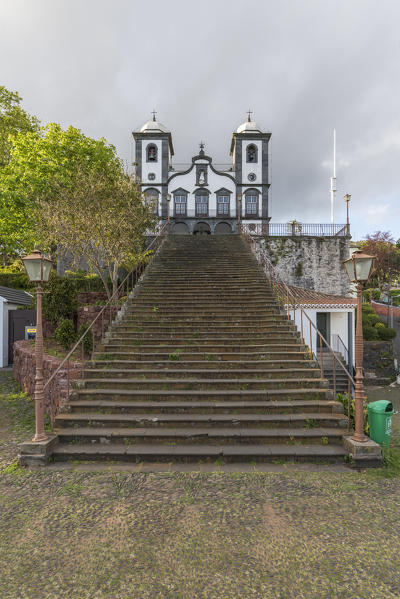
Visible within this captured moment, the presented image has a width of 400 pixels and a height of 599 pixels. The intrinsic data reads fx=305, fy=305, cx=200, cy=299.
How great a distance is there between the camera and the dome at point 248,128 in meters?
36.1

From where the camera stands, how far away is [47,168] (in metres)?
15.3

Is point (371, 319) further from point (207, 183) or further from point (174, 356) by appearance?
point (207, 183)

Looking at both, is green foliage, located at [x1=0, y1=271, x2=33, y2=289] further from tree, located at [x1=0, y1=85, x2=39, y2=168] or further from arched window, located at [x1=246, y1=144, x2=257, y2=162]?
arched window, located at [x1=246, y1=144, x2=257, y2=162]

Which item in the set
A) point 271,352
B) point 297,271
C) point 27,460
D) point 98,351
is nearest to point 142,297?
point 98,351

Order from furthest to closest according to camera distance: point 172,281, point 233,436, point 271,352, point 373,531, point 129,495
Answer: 1. point 172,281
2. point 271,352
3. point 233,436
4. point 129,495
5. point 373,531

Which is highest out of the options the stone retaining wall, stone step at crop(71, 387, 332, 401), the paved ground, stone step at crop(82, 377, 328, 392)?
the stone retaining wall

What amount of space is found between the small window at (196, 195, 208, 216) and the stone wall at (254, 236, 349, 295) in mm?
16976

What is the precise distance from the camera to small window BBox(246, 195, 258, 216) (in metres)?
34.6

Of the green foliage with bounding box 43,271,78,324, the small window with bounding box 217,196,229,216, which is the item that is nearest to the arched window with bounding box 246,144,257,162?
the small window with bounding box 217,196,229,216

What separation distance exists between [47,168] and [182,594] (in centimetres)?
1722

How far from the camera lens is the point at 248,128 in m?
36.3

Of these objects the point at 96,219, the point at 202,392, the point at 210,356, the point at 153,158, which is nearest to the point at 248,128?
the point at 153,158

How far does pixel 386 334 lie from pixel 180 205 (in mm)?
24687

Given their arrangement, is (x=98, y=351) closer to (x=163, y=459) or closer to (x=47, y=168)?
(x=163, y=459)
